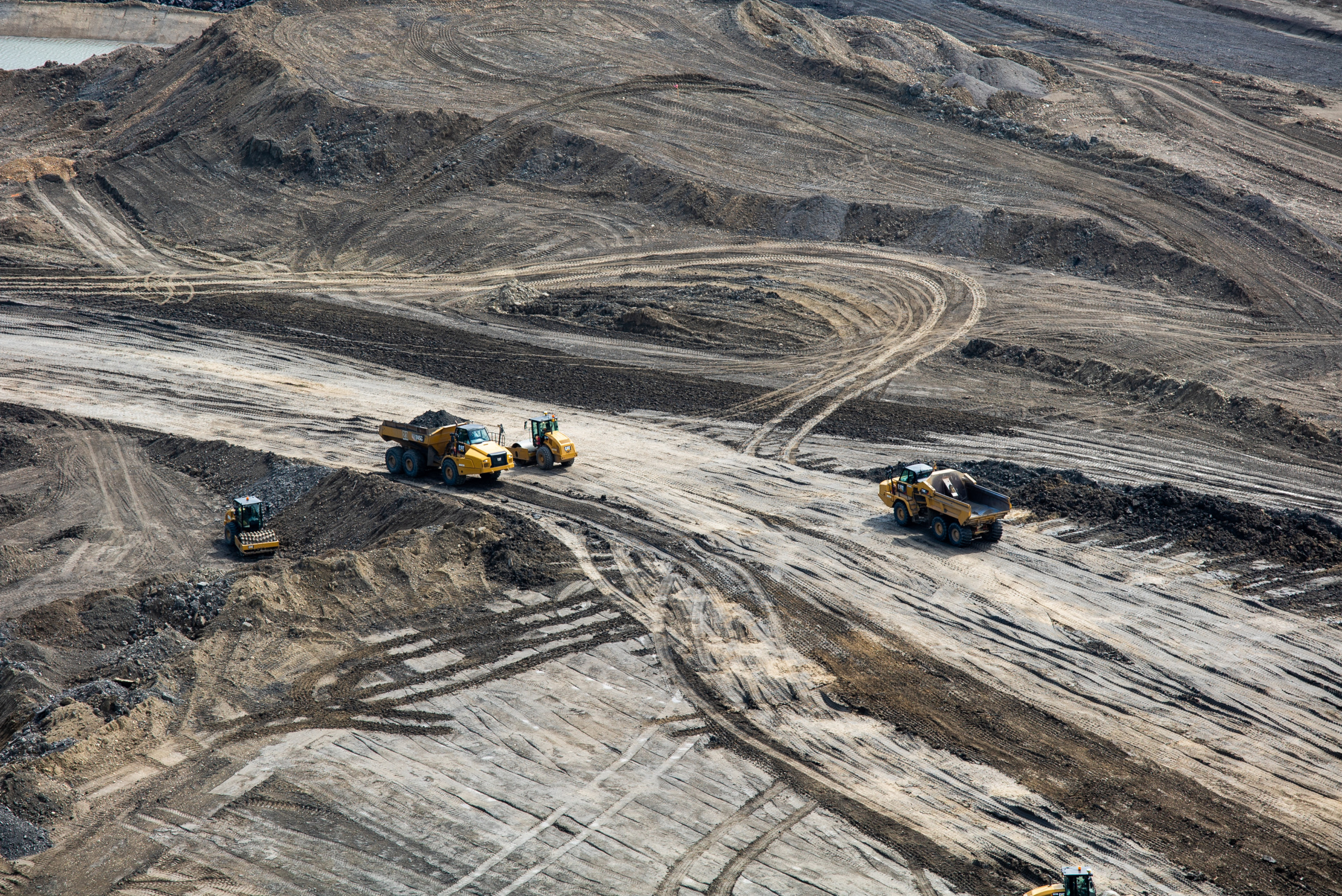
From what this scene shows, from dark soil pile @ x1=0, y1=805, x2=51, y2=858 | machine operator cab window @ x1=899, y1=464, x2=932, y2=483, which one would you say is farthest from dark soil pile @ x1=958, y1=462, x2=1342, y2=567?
dark soil pile @ x1=0, y1=805, x2=51, y2=858

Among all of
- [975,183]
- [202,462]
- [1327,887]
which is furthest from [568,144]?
[1327,887]

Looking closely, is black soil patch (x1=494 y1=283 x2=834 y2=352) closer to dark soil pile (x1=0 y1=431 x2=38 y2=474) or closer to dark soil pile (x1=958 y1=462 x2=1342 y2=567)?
dark soil pile (x1=958 y1=462 x2=1342 y2=567)

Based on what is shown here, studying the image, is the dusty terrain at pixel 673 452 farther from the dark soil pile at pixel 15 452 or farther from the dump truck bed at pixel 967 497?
the dump truck bed at pixel 967 497

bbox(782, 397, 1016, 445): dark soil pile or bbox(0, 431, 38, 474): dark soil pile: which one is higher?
bbox(782, 397, 1016, 445): dark soil pile

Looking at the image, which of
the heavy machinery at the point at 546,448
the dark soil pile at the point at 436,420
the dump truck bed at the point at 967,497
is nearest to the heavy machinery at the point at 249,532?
the dark soil pile at the point at 436,420

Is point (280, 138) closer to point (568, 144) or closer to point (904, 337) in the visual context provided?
point (568, 144)

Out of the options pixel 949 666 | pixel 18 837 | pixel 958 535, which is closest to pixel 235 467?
pixel 18 837
